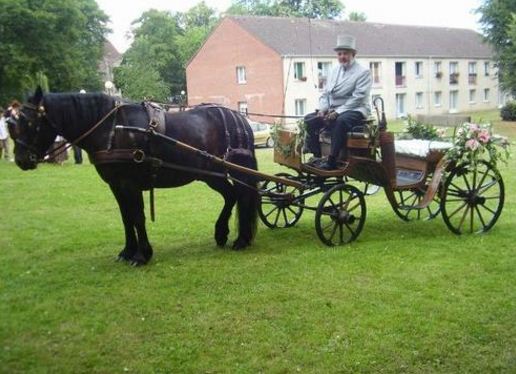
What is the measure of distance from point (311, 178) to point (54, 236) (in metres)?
3.81

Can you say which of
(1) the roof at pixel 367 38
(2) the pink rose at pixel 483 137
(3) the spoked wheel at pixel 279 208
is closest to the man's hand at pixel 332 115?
(3) the spoked wheel at pixel 279 208

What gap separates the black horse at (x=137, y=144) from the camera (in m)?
6.38

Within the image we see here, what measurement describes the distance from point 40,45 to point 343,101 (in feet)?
141

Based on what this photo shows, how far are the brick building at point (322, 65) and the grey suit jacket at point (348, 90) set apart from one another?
28.4 m

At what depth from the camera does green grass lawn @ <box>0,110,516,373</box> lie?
4.58m

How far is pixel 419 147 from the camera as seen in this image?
337 inches

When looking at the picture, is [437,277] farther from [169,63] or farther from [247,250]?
[169,63]

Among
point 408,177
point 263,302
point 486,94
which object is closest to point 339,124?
point 408,177

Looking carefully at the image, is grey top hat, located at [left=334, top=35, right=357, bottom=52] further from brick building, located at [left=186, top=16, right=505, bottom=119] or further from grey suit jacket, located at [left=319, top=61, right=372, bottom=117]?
brick building, located at [left=186, top=16, right=505, bottom=119]

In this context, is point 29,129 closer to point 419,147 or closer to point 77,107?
point 77,107

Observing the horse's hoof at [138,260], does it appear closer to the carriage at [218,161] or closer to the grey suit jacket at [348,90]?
the carriage at [218,161]

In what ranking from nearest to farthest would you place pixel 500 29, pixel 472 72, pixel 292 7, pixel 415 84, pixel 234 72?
pixel 500 29
pixel 234 72
pixel 415 84
pixel 472 72
pixel 292 7

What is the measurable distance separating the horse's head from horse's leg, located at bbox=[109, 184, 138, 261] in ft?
3.02

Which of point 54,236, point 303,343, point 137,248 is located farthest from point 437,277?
point 54,236
